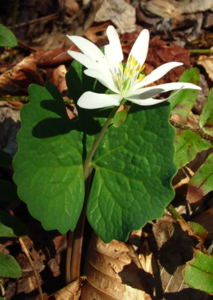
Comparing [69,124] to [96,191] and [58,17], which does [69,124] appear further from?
[58,17]

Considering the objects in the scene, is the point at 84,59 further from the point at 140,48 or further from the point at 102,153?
the point at 102,153

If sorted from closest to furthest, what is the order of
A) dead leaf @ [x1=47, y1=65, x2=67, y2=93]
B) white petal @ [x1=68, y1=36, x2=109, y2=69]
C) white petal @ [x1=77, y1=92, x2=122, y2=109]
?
white petal @ [x1=77, y1=92, x2=122, y2=109] → white petal @ [x1=68, y1=36, x2=109, y2=69] → dead leaf @ [x1=47, y1=65, x2=67, y2=93]

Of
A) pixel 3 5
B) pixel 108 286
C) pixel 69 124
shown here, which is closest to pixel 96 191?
pixel 69 124

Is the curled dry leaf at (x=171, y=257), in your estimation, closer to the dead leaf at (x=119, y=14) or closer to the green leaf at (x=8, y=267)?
the green leaf at (x=8, y=267)

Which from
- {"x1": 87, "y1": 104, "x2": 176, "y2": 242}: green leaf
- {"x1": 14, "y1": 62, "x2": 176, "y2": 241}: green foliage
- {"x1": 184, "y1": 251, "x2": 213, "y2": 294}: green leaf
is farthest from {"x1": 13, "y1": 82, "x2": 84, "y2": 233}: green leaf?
{"x1": 184, "y1": 251, "x2": 213, "y2": 294}: green leaf

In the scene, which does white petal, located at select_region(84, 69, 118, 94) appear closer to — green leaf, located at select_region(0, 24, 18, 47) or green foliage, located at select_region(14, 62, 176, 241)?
green foliage, located at select_region(14, 62, 176, 241)

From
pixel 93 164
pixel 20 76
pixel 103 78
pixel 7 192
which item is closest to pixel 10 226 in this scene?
pixel 7 192
